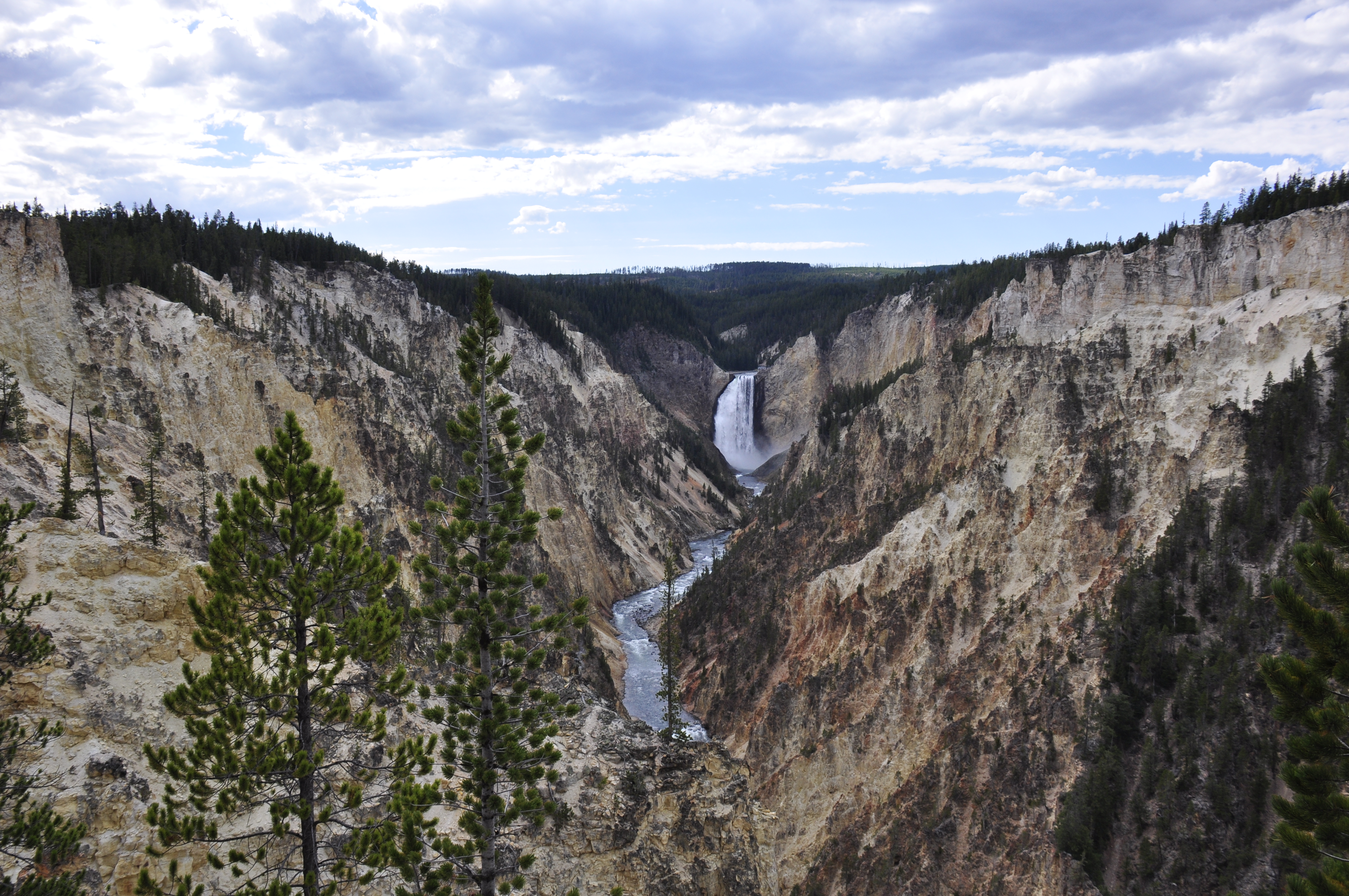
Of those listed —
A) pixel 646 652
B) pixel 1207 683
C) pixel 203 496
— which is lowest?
pixel 646 652

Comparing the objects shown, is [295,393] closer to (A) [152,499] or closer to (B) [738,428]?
(A) [152,499]

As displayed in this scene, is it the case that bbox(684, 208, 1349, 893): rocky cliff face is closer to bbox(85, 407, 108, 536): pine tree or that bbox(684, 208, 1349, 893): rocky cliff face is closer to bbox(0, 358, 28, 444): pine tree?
bbox(85, 407, 108, 536): pine tree

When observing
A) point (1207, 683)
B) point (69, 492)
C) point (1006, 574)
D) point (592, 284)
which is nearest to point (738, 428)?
point (592, 284)

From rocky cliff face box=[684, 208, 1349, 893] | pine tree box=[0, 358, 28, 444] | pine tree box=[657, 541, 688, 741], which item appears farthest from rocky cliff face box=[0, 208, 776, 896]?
rocky cliff face box=[684, 208, 1349, 893]

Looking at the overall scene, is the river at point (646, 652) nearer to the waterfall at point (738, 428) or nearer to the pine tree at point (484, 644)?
the pine tree at point (484, 644)

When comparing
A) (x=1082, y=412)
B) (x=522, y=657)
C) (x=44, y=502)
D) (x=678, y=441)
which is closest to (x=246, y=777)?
(x=522, y=657)

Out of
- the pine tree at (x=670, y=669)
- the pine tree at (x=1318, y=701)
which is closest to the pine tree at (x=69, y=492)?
the pine tree at (x=670, y=669)
